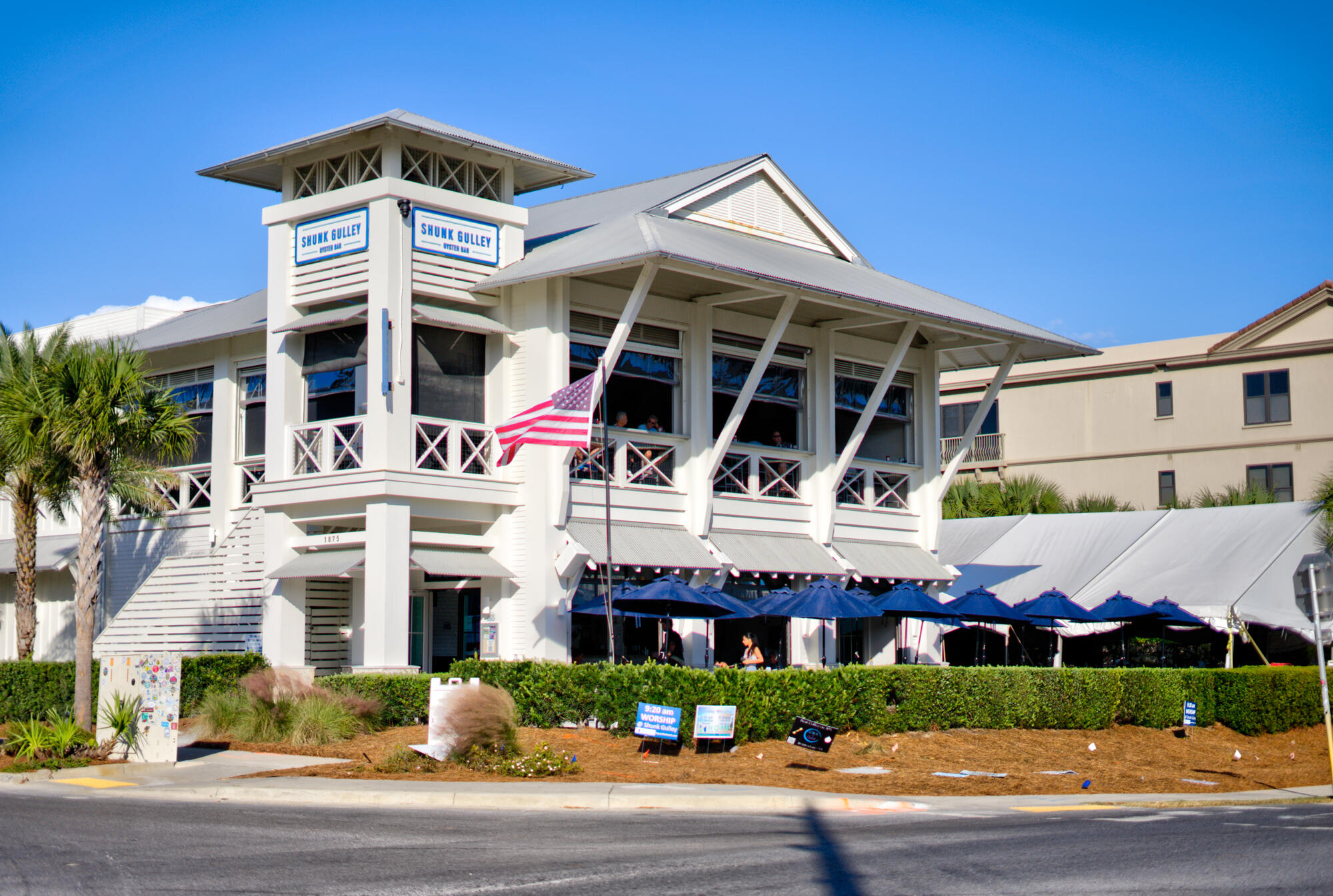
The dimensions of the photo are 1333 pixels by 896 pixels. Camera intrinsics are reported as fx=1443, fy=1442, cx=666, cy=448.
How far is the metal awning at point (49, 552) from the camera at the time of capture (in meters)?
31.2

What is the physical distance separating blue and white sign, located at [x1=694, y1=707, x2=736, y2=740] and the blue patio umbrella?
3.63 m

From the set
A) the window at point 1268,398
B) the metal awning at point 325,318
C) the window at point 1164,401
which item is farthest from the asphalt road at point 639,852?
the window at point 1164,401

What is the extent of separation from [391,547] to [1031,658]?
1824cm

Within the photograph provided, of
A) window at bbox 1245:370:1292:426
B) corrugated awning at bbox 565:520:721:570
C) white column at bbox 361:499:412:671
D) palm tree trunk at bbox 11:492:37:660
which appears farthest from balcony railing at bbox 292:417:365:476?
window at bbox 1245:370:1292:426

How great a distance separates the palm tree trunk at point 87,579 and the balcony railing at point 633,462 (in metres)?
8.05

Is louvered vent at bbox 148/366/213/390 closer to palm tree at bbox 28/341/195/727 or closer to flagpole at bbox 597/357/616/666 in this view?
palm tree at bbox 28/341/195/727

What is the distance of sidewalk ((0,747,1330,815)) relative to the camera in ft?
52.0

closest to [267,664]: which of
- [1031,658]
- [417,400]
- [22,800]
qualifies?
[417,400]

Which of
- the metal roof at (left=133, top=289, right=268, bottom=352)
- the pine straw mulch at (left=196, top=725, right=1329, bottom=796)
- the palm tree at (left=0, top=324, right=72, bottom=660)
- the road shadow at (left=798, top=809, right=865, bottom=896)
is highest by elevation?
the metal roof at (left=133, top=289, right=268, bottom=352)

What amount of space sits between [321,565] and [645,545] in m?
5.67

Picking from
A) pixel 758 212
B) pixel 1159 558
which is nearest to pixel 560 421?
pixel 758 212

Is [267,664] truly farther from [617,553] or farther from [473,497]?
[617,553]

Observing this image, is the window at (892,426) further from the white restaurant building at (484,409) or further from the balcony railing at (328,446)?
the balcony railing at (328,446)

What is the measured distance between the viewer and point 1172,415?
158ft
